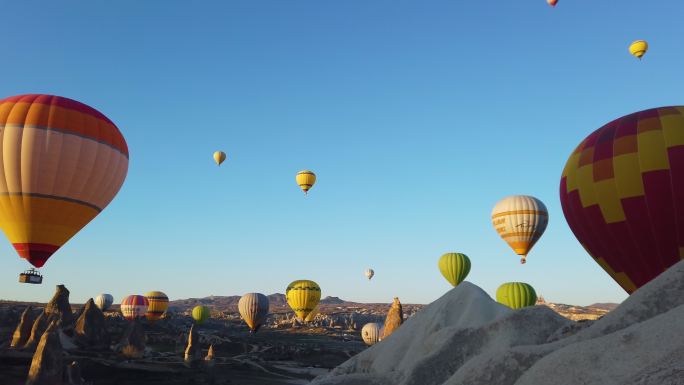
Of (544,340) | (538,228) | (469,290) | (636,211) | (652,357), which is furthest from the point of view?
(538,228)

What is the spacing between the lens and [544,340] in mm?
11125

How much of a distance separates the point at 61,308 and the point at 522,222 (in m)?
54.0

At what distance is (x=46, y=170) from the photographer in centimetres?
3391

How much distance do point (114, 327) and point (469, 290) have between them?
7263cm

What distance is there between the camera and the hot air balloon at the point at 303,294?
9088cm

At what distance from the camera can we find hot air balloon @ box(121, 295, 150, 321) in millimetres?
97812

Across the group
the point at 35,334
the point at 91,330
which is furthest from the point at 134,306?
the point at 35,334

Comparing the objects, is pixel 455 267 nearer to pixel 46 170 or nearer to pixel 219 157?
pixel 219 157

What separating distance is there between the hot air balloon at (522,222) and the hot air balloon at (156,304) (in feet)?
248

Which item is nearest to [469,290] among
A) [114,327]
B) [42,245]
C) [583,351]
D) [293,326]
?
[583,351]

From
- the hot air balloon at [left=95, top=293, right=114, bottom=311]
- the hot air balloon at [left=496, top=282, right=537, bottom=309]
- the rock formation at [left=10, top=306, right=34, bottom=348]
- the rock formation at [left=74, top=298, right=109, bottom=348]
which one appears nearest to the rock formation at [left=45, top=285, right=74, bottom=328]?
the rock formation at [left=74, top=298, right=109, bottom=348]

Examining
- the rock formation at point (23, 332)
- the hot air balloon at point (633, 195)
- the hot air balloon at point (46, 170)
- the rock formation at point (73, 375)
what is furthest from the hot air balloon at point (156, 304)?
the hot air balloon at point (633, 195)

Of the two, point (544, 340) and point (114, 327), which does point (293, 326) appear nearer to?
point (114, 327)

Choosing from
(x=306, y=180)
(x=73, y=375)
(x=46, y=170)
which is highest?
(x=306, y=180)
